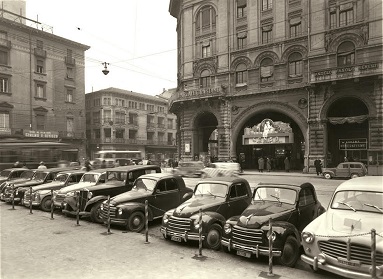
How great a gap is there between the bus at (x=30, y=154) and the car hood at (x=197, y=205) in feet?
65.0

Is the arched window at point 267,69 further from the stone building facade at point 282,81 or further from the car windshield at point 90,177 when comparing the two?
the car windshield at point 90,177

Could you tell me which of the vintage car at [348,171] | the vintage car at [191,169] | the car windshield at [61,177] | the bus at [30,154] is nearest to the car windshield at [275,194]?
the car windshield at [61,177]

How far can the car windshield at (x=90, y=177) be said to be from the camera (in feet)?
40.5

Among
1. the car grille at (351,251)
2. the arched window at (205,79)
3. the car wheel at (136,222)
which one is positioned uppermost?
the arched window at (205,79)

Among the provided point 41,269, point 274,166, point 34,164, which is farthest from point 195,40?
point 41,269

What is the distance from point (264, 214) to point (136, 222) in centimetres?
430

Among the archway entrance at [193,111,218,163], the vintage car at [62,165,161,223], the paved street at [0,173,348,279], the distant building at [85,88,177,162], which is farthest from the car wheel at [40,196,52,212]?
the distant building at [85,88,177,162]

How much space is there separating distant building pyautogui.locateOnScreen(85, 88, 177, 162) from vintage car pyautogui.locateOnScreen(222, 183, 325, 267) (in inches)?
1783

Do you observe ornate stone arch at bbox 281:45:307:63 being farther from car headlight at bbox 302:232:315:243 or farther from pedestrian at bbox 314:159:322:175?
car headlight at bbox 302:232:315:243

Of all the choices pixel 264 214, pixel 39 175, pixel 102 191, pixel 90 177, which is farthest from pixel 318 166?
pixel 39 175

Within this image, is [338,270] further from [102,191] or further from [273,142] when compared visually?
[273,142]

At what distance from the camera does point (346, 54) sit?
25.7 m

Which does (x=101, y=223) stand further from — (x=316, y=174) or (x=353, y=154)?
(x=353, y=154)

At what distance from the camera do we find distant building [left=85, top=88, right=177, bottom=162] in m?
54.9
